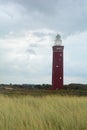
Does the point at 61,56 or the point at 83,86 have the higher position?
the point at 61,56

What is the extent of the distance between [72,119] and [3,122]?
1459 mm

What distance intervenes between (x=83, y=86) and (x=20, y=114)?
37.4m

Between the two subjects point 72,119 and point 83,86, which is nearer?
point 72,119

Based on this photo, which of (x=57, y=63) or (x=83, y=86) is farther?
(x=83, y=86)

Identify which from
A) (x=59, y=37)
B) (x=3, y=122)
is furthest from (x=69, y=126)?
(x=59, y=37)

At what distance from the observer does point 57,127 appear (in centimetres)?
773

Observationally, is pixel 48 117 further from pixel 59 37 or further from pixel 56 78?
pixel 59 37

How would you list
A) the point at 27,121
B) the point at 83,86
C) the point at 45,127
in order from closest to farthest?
the point at 45,127 → the point at 27,121 → the point at 83,86

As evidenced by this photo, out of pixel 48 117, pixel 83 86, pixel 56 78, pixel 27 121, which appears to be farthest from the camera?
pixel 83 86

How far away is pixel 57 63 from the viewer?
36.3 m

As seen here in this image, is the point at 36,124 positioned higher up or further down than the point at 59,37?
further down

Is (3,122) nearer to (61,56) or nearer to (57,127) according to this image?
(57,127)

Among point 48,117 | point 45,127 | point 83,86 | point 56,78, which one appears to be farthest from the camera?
point 83,86

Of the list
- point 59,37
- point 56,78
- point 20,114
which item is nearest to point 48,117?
point 20,114
